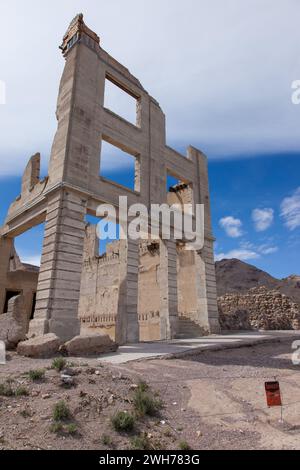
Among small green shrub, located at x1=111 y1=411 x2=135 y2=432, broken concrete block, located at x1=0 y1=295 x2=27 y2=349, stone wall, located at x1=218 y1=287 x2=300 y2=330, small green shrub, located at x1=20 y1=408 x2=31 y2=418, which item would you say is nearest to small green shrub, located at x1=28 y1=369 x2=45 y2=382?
small green shrub, located at x1=20 y1=408 x2=31 y2=418

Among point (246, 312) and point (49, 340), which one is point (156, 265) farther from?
point (49, 340)

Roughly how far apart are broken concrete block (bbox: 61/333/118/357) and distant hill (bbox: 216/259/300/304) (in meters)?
29.0

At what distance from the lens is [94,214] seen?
11906mm

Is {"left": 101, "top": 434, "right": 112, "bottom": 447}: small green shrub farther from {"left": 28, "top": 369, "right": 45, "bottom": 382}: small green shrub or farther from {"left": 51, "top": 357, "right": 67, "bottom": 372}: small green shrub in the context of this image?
{"left": 51, "top": 357, "right": 67, "bottom": 372}: small green shrub

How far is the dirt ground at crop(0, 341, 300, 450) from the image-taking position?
3592 millimetres

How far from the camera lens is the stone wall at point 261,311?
711 inches

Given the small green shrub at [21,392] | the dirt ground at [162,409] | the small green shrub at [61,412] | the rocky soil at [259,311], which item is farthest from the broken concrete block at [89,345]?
the rocky soil at [259,311]

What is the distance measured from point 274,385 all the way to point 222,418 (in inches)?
33.0

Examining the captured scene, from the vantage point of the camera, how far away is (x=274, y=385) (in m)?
4.35

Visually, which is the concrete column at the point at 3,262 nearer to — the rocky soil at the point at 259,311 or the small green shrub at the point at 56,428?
the small green shrub at the point at 56,428

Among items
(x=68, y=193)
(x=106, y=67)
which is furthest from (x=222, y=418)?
(x=106, y=67)

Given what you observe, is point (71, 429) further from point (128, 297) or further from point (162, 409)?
point (128, 297)

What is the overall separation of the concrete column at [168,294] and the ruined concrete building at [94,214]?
0.04 metres

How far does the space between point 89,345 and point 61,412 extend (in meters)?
3.61
